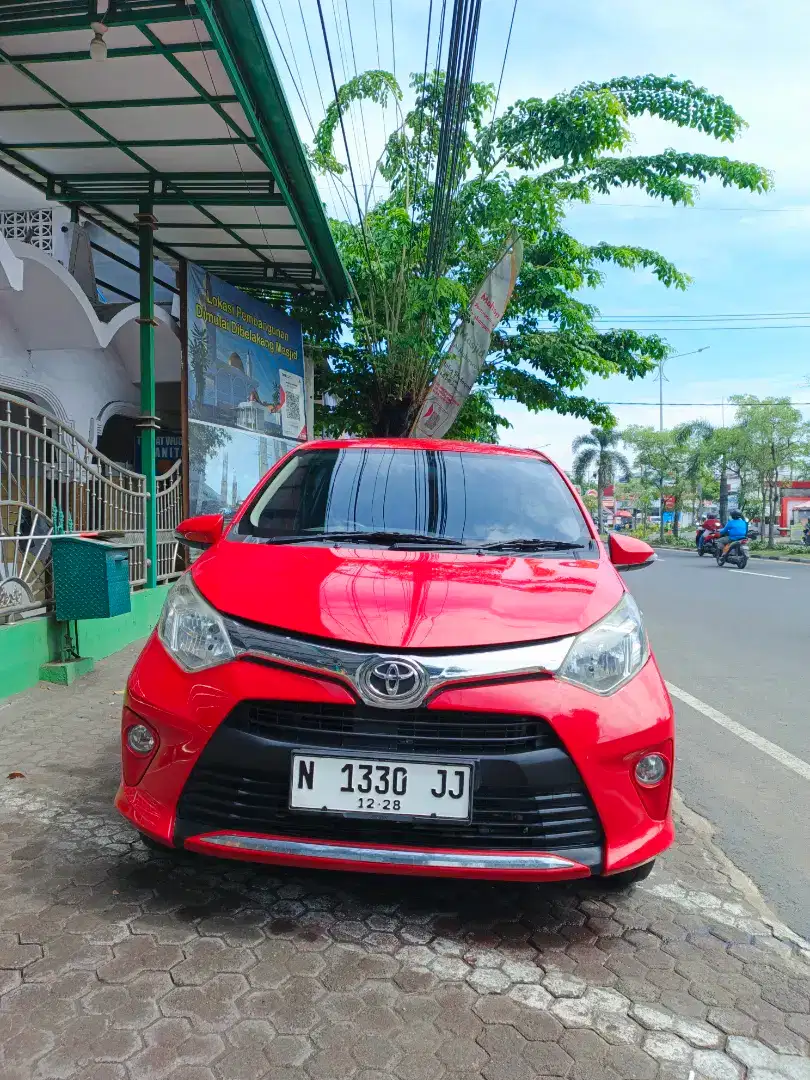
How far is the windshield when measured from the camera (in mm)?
3047

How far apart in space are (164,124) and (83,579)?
10.5ft

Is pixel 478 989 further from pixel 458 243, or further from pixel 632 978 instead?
pixel 458 243

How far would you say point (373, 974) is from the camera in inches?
79.4

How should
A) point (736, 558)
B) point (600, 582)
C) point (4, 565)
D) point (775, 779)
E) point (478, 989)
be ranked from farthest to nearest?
point (736, 558) < point (4, 565) < point (775, 779) < point (600, 582) < point (478, 989)

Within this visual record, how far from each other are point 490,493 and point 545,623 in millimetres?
1153

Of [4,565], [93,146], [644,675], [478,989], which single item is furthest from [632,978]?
[93,146]

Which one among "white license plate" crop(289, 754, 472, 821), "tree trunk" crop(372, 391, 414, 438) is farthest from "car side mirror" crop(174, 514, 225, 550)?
"tree trunk" crop(372, 391, 414, 438)

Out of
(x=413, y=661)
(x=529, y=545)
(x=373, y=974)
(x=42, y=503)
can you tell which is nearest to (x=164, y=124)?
(x=42, y=503)

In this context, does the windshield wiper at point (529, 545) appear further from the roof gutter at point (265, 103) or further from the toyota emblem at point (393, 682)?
the roof gutter at point (265, 103)

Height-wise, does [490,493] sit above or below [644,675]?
above

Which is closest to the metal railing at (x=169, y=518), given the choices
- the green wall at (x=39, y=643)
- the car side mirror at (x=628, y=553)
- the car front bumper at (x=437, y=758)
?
the green wall at (x=39, y=643)

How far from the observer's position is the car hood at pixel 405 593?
2.14m

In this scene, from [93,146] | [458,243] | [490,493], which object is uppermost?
[458,243]

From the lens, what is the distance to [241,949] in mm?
2109
